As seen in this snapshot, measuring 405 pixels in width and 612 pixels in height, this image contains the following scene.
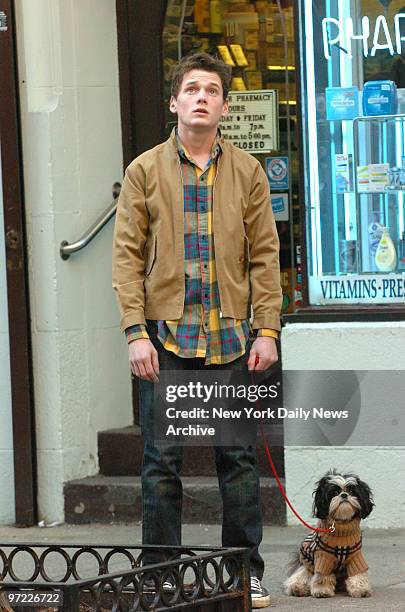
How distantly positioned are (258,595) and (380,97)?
2.60m

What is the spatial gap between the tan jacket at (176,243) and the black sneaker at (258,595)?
37.5 inches

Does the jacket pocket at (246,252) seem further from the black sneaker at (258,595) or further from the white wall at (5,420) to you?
the white wall at (5,420)

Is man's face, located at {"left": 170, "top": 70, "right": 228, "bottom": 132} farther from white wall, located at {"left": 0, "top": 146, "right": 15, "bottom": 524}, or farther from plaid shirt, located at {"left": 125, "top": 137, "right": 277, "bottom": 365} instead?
white wall, located at {"left": 0, "top": 146, "right": 15, "bottom": 524}

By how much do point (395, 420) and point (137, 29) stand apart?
2531mm

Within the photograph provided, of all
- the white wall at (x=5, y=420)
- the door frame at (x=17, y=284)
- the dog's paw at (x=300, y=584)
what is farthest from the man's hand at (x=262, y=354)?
the white wall at (x=5, y=420)

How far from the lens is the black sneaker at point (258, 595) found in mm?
5215

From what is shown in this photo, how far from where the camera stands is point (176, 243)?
16.8 feet

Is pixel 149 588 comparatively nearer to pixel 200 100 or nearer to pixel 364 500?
pixel 364 500

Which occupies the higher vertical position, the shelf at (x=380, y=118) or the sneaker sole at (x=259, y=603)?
the shelf at (x=380, y=118)

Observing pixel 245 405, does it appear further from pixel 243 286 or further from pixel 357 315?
pixel 357 315

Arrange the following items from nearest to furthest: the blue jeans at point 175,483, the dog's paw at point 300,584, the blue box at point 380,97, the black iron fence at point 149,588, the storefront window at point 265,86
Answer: the black iron fence at point 149,588 < the blue jeans at point 175,483 < the dog's paw at point 300,584 < the blue box at point 380,97 < the storefront window at point 265,86

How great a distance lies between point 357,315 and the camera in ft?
21.8

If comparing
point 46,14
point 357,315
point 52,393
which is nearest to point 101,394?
point 52,393

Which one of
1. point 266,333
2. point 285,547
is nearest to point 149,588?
point 266,333
